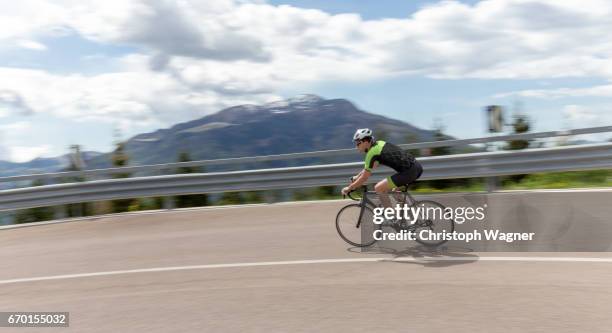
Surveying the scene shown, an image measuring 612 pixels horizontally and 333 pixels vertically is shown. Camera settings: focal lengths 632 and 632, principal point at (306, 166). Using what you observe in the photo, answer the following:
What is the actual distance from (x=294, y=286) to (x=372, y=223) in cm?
253

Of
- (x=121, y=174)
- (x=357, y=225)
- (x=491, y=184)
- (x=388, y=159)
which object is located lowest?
(x=357, y=225)

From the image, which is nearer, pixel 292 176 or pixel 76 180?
pixel 292 176

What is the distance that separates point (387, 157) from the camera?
348 inches

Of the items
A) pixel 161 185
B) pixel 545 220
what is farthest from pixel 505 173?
pixel 161 185

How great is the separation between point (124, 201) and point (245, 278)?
31.1 ft

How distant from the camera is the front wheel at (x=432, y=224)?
8734 millimetres

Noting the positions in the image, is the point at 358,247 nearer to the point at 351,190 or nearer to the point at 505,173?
the point at 351,190

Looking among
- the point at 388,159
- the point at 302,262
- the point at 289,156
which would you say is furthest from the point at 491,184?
the point at 302,262

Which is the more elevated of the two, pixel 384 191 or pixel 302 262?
pixel 384 191

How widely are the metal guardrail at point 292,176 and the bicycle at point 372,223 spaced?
14.3 feet

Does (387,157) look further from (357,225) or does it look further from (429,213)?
(357,225)

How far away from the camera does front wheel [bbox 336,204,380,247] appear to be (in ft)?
30.3

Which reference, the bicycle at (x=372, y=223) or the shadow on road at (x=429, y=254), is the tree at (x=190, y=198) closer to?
the bicycle at (x=372, y=223)

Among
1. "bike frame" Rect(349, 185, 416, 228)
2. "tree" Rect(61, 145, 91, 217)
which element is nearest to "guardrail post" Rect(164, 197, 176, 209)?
"tree" Rect(61, 145, 91, 217)
